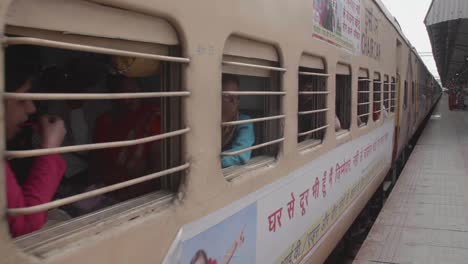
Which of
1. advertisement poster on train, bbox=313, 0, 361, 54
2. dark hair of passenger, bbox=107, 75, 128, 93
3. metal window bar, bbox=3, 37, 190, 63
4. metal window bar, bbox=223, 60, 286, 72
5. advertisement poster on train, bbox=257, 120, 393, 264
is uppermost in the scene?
advertisement poster on train, bbox=313, 0, 361, 54

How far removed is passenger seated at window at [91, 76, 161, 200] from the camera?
1.85 meters

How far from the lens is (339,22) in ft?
12.2

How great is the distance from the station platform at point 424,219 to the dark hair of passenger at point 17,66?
321 centimetres

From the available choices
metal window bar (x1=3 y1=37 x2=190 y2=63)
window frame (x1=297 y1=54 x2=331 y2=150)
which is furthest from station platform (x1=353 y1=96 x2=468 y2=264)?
metal window bar (x1=3 y1=37 x2=190 y2=63)

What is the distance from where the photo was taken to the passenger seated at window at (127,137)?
1.85 metres

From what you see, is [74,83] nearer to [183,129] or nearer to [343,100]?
Answer: [183,129]

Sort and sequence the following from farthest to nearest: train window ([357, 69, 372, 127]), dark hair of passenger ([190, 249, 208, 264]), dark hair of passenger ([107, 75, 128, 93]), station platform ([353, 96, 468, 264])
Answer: train window ([357, 69, 372, 127]) < station platform ([353, 96, 468, 264]) < dark hair of passenger ([107, 75, 128, 93]) < dark hair of passenger ([190, 249, 208, 264])

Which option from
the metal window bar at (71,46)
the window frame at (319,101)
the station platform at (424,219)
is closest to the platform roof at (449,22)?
the station platform at (424,219)

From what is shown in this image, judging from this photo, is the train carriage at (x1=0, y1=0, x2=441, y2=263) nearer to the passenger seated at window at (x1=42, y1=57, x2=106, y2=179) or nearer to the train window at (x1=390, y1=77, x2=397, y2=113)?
the passenger seated at window at (x1=42, y1=57, x2=106, y2=179)

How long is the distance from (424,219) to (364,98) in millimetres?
1405

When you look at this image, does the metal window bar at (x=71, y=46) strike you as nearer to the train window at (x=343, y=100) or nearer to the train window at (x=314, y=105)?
the train window at (x=314, y=105)

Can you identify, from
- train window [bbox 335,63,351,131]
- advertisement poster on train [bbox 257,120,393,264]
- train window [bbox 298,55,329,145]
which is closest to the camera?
advertisement poster on train [bbox 257,120,393,264]

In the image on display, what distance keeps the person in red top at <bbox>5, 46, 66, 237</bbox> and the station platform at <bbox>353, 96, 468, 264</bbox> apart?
3.05m

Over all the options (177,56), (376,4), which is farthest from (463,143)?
(177,56)
